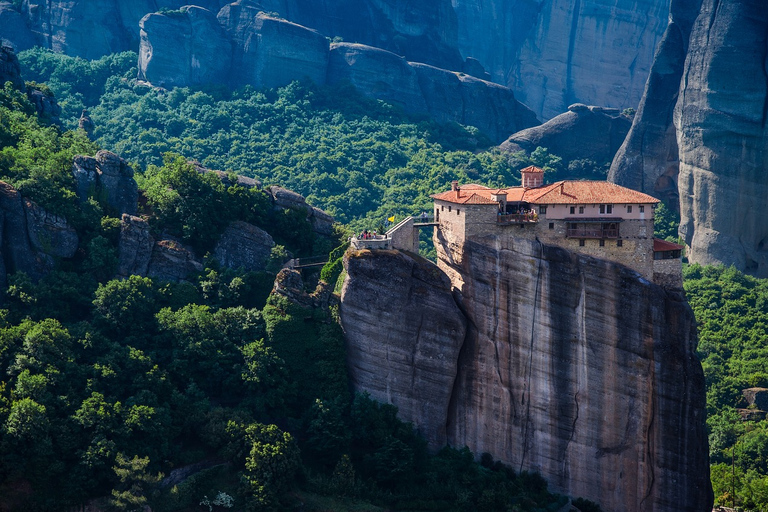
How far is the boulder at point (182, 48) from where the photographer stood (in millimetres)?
134250

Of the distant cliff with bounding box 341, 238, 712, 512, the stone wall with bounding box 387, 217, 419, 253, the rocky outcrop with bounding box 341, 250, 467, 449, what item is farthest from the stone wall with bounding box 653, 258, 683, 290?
the stone wall with bounding box 387, 217, 419, 253

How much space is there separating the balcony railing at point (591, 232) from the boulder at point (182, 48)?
234 feet

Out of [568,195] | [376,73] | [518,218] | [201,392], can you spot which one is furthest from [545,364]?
[376,73]

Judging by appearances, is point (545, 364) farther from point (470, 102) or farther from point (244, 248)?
point (470, 102)

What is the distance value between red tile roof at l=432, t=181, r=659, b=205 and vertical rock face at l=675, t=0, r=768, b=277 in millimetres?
40071

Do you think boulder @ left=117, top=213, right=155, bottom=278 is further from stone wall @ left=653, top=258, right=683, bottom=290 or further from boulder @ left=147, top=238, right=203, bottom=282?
stone wall @ left=653, top=258, right=683, bottom=290

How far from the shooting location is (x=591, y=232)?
75.6 m

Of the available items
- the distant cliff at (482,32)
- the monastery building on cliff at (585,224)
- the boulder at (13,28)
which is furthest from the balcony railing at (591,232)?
the boulder at (13,28)

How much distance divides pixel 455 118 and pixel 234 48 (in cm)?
2699

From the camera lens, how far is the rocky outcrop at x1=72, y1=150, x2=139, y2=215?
81.3 m

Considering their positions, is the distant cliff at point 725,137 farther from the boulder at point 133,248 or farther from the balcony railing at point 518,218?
the boulder at point 133,248

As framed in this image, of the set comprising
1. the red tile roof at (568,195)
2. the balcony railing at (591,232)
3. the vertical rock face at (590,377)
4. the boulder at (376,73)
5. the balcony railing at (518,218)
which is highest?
the boulder at (376,73)

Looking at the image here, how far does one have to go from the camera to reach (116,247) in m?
79.9

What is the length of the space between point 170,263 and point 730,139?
189 feet
